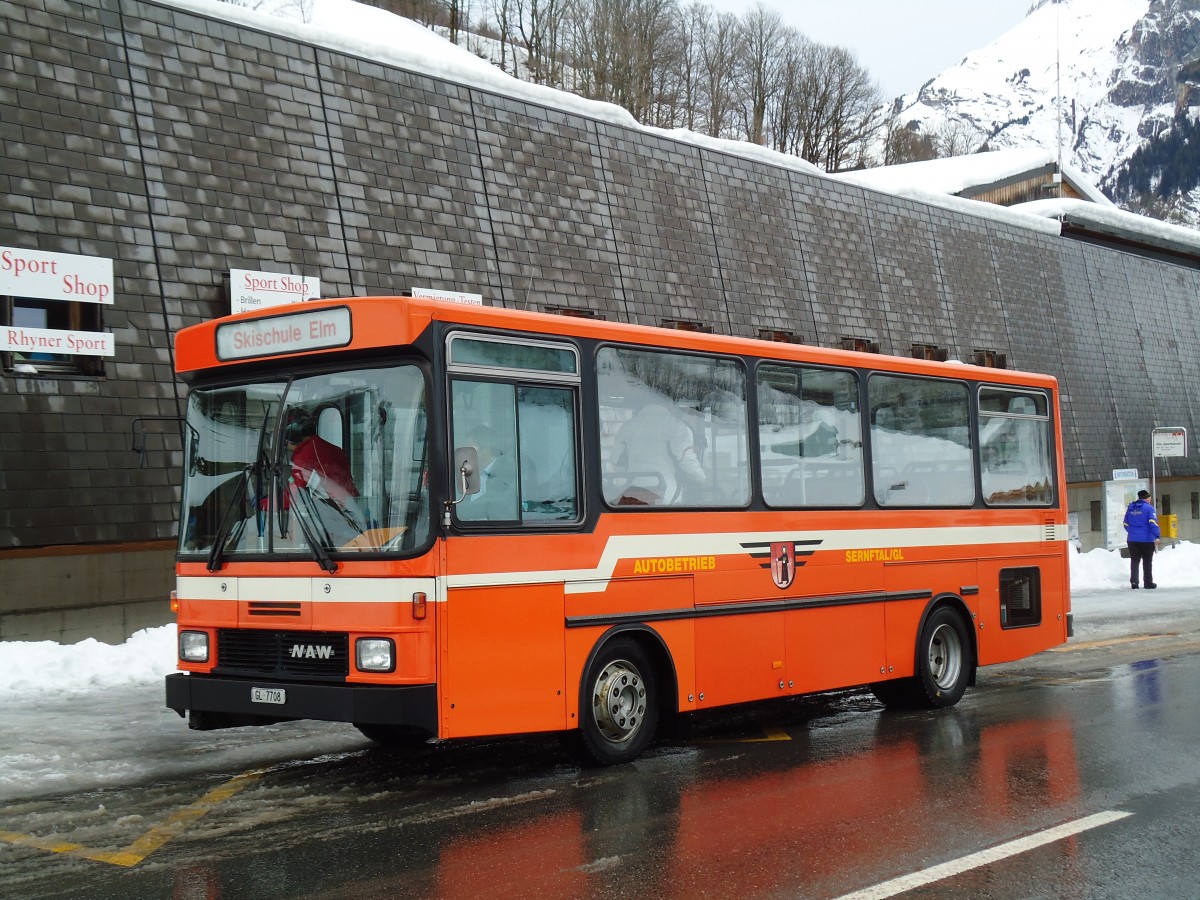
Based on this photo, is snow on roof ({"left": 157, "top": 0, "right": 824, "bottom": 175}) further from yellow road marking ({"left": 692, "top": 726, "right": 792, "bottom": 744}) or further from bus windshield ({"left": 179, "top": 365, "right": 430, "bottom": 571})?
yellow road marking ({"left": 692, "top": 726, "right": 792, "bottom": 744})

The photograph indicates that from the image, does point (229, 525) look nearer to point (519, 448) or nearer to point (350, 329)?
point (350, 329)

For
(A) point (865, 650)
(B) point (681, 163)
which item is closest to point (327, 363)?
(A) point (865, 650)

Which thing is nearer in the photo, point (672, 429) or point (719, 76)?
point (672, 429)

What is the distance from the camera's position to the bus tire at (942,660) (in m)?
11.7

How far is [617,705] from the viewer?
8.85m

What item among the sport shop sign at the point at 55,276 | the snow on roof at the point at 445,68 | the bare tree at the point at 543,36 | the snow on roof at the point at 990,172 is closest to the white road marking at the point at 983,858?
the sport shop sign at the point at 55,276

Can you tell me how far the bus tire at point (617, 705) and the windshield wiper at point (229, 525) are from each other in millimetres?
2457

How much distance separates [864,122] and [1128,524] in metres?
57.1

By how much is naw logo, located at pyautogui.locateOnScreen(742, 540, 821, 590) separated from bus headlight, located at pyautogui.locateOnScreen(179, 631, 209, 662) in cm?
396

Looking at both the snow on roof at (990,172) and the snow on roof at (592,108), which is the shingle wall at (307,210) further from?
the snow on roof at (990,172)

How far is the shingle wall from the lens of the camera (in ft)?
46.5

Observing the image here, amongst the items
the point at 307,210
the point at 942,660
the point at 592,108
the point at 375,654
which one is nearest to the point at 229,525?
the point at 375,654

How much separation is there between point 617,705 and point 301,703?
7.19ft

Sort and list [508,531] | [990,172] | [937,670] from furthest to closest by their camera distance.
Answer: [990,172] < [937,670] < [508,531]
